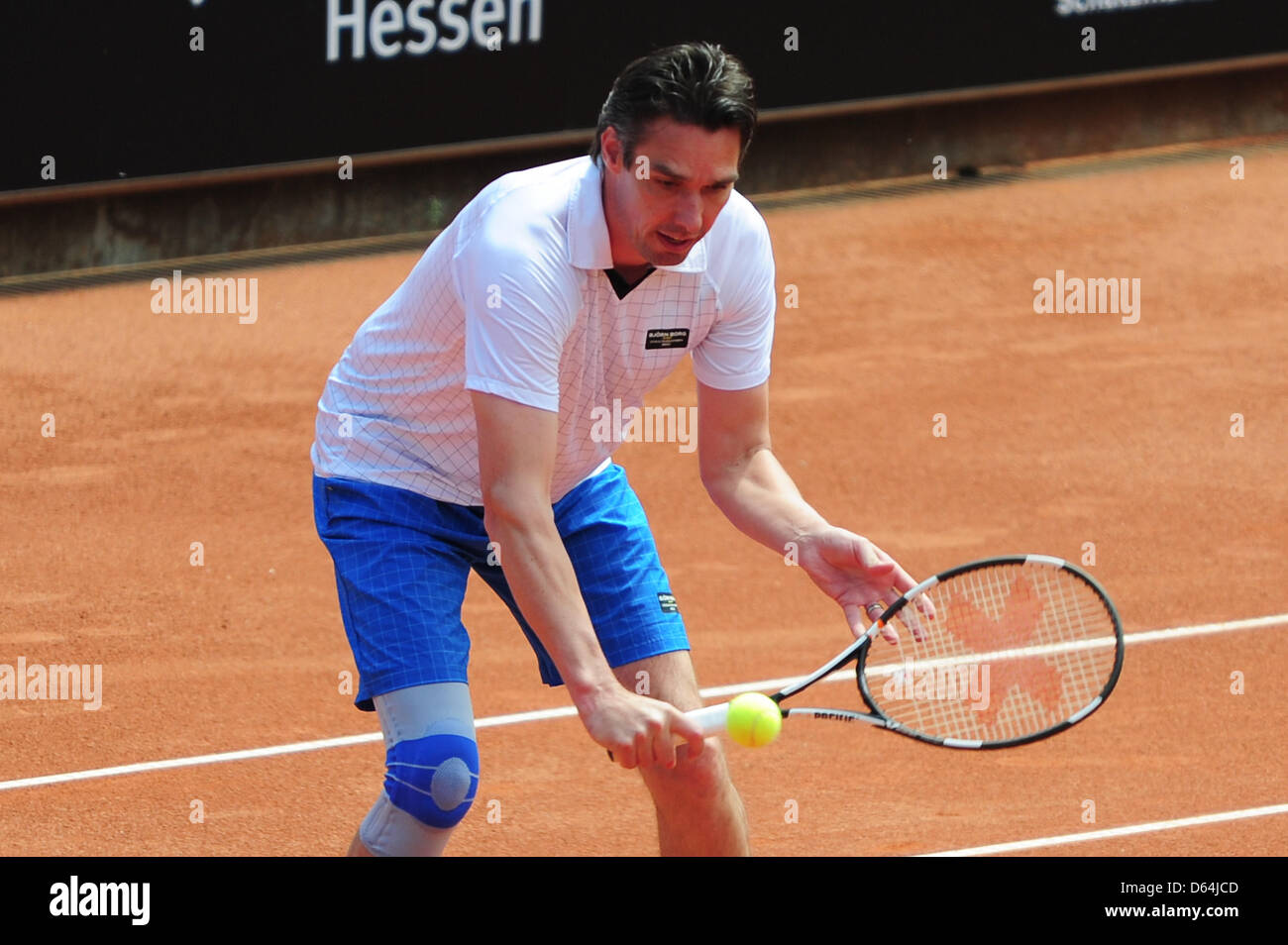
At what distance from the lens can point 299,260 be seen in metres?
12.3

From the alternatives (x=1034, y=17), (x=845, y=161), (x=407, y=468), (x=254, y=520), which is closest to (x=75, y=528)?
(x=254, y=520)

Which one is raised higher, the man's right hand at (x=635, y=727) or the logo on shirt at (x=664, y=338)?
the logo on shirt at (x=664, y=338)

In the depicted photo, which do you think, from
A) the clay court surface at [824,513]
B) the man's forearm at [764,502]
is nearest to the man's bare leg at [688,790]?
the man's forearm at [764,502]

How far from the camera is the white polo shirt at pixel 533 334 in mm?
4102

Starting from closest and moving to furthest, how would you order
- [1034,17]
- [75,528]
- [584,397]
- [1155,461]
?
1. [584,397]
2. [75,528]
3. [1155,461]
4. [1034,17]

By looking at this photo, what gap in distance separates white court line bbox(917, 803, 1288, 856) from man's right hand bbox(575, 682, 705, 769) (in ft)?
7.13

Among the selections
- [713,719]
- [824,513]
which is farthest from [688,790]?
[824,513]

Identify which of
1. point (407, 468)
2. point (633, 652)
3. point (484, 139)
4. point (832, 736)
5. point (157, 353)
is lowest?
point (832, 736)

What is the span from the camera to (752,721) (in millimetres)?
4051

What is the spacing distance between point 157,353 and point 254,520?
8.42 ft

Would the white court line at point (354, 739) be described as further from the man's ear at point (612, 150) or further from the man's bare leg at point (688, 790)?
the man's ear at point (612, 150)

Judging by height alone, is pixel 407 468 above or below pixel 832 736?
above

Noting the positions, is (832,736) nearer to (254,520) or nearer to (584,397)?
(584,397)

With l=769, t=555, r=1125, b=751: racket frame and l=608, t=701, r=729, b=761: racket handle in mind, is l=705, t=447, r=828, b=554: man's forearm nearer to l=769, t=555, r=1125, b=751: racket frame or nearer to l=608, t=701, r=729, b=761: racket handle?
l=769, t=555, r=1125, b=751: racket frame
